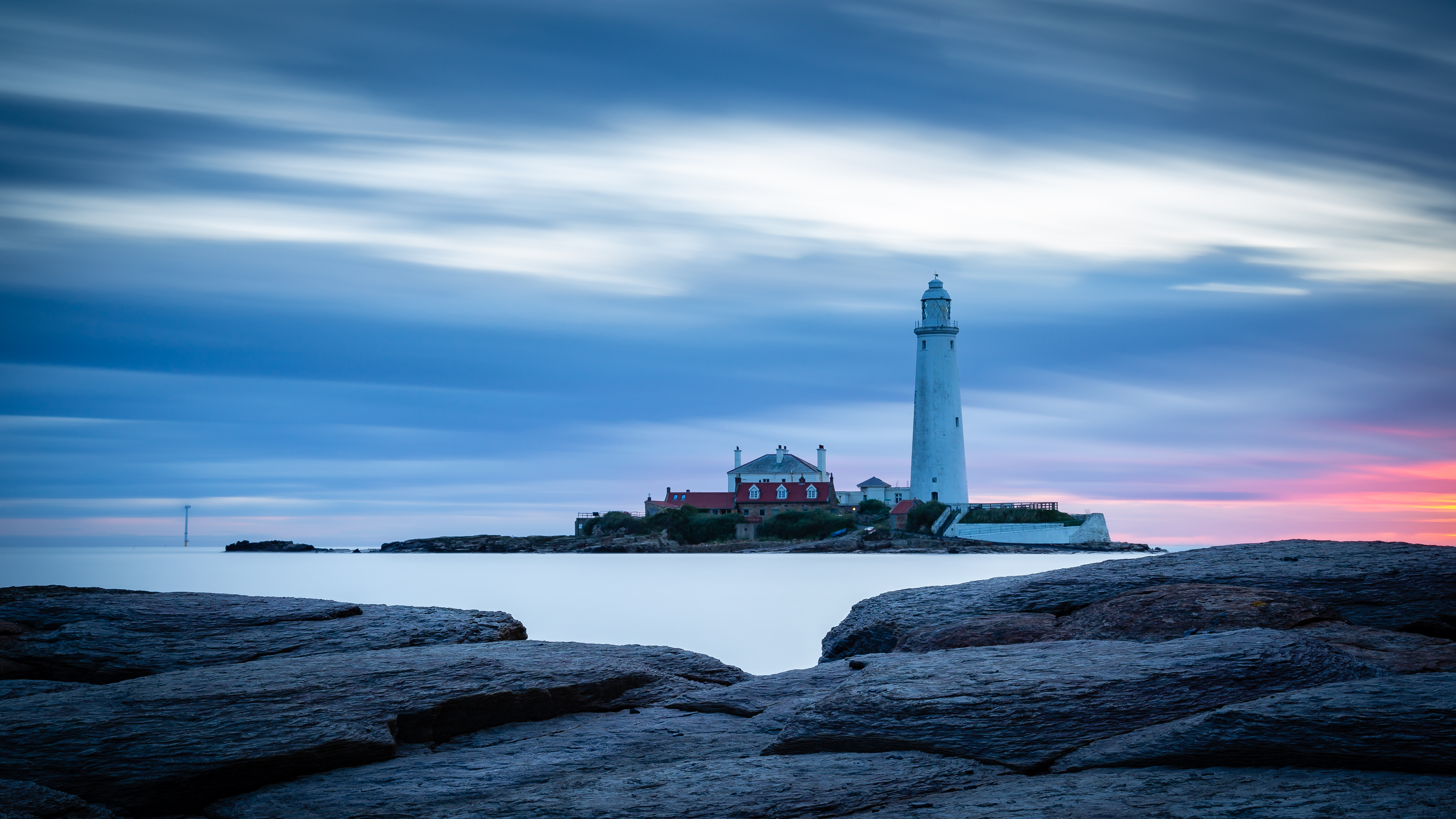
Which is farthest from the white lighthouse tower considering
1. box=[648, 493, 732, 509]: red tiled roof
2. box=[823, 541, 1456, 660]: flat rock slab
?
box=[823, 541, 1456, 660]: flat rock slab

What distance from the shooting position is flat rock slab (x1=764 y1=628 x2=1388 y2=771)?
8.70m

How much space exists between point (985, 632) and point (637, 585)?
7535cm

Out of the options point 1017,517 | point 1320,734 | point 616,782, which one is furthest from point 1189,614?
point 1017,517

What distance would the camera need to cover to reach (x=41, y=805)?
820 cm

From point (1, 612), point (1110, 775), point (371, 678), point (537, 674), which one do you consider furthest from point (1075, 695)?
point (1, 612)

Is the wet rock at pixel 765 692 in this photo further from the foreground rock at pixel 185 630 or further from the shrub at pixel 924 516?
the shrub at pixel 924 516

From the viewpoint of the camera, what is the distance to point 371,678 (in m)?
10.9

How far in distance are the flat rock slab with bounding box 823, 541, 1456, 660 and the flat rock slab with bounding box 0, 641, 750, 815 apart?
4.12 m

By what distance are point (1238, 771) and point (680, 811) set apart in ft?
12.8

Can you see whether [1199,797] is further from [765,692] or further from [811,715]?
[765,692]

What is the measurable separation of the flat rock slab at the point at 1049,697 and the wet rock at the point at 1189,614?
1710 mm

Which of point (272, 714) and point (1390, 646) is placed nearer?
point (272, 714)

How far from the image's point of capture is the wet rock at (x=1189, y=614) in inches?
460

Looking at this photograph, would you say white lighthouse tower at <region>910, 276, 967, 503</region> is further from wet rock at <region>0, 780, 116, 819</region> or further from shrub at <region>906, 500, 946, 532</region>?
wet rock at <region>0, 780, 116, 819</region>
